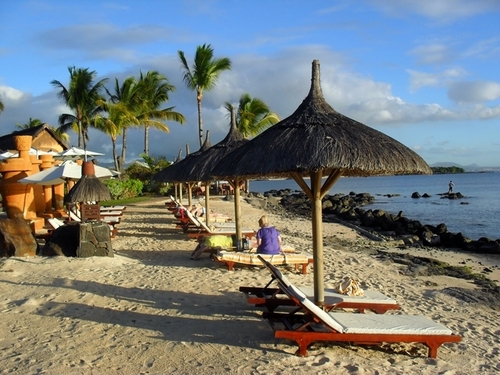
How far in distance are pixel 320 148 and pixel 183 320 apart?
8.53ft

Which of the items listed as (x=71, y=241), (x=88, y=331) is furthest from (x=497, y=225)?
(x=88, y=331)

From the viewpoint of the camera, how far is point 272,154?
5.57 m

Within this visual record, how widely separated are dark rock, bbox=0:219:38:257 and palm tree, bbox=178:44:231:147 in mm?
21418

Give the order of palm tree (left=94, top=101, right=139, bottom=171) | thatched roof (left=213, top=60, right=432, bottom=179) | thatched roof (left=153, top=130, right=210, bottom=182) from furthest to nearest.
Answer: palm tree (left=94, top=101, right=139, bottom=171)
thatched roof (left=153, top=130, right=210, bottom=182)
thatched roof (left=213, top=60, right=432, bottom=179)

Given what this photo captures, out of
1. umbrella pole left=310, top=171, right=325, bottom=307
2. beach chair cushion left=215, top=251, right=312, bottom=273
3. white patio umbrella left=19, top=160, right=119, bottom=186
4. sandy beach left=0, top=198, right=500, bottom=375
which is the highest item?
white patio umbrella left=19, top=160, right=119, bottom=186

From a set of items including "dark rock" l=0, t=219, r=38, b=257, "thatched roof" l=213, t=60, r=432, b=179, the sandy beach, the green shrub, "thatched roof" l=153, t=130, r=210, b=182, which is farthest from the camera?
the green shrub

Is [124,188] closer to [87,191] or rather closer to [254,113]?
[254,113]

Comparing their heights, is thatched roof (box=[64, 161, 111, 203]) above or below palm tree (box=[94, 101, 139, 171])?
below

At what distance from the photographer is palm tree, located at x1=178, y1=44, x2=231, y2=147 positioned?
97.1ft

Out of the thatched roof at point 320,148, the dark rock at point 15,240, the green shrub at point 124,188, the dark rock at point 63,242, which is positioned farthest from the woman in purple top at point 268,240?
the green shrub at point 124,188

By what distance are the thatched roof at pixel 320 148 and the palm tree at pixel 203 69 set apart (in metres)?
24.7

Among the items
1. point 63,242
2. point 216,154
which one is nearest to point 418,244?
point 216,154

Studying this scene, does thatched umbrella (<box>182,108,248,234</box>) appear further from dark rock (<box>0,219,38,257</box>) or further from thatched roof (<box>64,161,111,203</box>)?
dark rock (<box>0,219,38,257</box>)

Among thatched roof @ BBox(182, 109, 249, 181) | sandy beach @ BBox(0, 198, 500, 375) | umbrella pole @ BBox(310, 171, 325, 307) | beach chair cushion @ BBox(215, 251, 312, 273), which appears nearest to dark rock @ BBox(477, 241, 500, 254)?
sandy beach @ BBox(0, 198, 500, 375)
